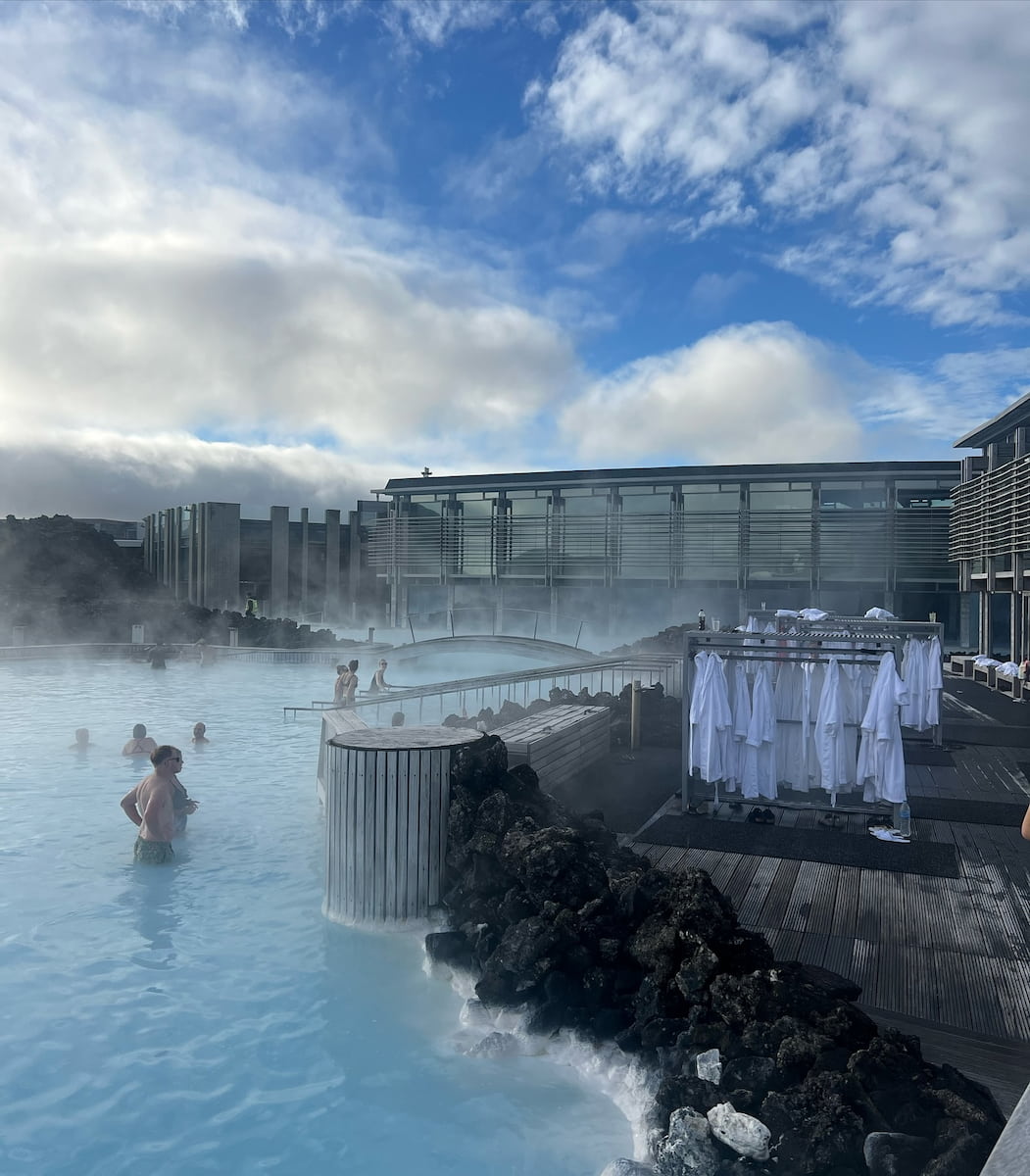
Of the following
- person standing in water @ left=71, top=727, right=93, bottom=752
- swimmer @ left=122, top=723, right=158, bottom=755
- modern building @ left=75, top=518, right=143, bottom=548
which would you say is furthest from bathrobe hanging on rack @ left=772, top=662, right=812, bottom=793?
modern building @ left=75, top=518, right=143, bottom=548

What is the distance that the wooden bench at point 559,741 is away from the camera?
737cm

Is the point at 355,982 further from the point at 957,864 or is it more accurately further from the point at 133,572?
the point at 133,572

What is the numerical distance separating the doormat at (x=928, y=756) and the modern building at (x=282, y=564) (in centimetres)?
2861

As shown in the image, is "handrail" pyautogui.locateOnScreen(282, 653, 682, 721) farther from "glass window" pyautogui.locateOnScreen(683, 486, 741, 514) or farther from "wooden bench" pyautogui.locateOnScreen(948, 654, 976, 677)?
"glass window" pyautogui.locateOnScreen(683, 486, 741, 514)

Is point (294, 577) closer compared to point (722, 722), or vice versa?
point (722, 722)

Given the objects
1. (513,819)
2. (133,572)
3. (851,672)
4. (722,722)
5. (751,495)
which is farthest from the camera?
(133,572)

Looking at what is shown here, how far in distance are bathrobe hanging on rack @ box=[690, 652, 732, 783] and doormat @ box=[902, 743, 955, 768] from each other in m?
3.66

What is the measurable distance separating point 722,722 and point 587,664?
4.66 meters

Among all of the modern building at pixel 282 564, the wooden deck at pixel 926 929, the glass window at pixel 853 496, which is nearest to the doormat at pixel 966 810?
the wooden deck at pixel 926 929

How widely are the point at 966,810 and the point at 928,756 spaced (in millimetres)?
2905

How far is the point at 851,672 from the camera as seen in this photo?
8.52 meters

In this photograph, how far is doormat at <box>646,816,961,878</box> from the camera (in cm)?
622

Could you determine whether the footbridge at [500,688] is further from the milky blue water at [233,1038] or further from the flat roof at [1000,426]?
the flat roof at [1000,426]

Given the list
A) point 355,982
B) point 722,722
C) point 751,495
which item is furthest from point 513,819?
point 751,495
